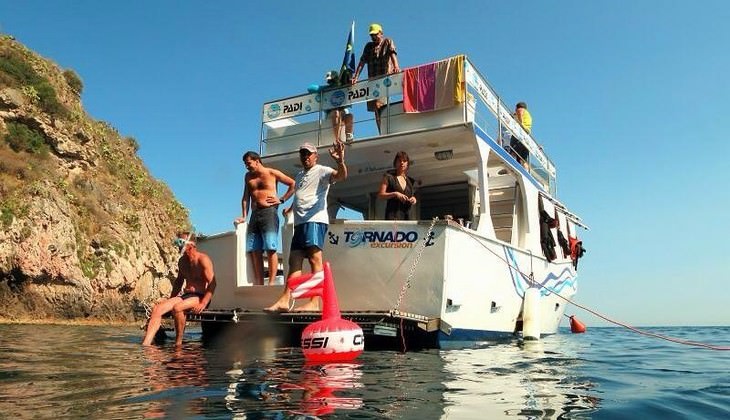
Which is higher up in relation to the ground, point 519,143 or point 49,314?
point 519,143

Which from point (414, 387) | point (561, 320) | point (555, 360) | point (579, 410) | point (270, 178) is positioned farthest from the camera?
point (561, 320)

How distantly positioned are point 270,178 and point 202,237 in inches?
72.7

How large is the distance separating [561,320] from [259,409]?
474 inches

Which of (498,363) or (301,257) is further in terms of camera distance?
(301,257)

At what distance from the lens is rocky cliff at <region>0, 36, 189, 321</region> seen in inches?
729

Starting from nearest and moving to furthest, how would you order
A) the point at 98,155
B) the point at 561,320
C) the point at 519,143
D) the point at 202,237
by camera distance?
the point at 202,237, the point at 519,143, the point at 561,320, the point at 98,155

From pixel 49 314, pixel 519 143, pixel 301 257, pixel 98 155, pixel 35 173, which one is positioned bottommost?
pixel 49 314

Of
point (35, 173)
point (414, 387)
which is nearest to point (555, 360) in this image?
point (414, 387)

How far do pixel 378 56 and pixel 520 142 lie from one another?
350 centimetres

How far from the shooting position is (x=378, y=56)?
9273mm

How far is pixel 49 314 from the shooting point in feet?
60.1

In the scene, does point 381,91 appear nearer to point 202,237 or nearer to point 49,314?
point 202,237

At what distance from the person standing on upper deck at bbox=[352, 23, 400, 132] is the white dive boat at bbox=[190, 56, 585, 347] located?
2.05 ft

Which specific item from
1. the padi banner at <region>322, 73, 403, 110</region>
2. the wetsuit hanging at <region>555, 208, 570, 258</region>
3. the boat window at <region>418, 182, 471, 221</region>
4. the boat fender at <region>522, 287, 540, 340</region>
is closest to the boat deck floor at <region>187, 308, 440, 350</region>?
the boat fender at <region>522, 287, 540, 340</region>
